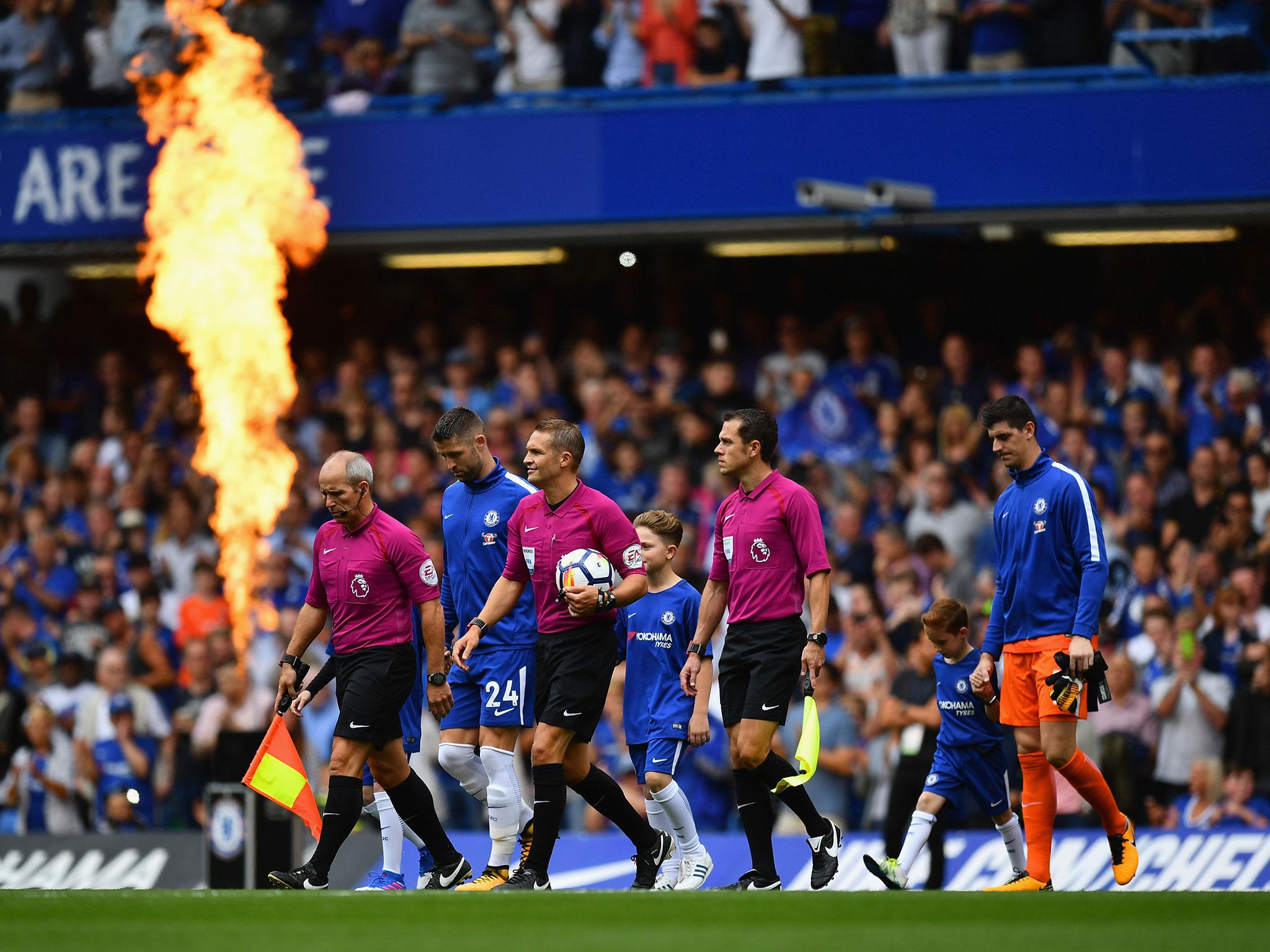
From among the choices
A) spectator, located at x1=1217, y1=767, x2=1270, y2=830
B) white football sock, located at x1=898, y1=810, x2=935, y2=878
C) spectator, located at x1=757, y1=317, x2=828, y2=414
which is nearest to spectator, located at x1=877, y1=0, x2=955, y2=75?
spectator, located at x1=757, y1=317, x2=828, y2=414

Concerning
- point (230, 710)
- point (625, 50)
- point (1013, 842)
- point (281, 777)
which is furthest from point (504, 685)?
point (625, 50)

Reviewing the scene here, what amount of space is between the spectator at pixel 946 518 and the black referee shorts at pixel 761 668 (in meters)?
5.66

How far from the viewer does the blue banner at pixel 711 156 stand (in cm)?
1703

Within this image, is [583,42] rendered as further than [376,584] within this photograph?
Yes

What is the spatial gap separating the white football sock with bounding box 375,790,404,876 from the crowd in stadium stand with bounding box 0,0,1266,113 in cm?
928

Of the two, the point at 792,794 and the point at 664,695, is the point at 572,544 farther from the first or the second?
the point at 792,794

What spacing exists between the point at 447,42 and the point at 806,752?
1060cm

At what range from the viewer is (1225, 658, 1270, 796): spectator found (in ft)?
44.6

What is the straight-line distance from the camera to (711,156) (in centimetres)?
1822

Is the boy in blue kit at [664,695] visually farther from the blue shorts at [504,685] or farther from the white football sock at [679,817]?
the blue shorts at [504,685]

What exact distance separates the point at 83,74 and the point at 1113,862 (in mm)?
14501

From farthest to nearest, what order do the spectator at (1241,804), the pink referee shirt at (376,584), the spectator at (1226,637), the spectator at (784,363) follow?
the spectator at (784,363)
the spectator at (1226,637)
the spectator at (1241,804)
the pink referee shirt at (376,584)

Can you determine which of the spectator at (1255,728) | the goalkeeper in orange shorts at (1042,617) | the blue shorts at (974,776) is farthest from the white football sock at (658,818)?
the spectator at (1255,728)

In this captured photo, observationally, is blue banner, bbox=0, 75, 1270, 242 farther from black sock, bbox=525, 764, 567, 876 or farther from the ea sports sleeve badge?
black sock, bbox=525, 764, 567, 876
